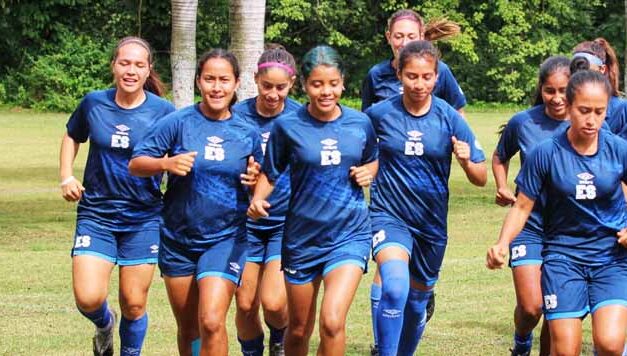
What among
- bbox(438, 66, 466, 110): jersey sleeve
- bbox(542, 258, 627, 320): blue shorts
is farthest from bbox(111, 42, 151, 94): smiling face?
A: bbox(542, 258, 627, 320): blue shorts

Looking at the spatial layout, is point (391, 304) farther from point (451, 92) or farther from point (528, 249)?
point (451, 92)

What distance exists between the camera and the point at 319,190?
754cm

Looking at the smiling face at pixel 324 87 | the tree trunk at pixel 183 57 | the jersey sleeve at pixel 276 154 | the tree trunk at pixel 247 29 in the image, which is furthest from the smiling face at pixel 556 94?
the tree trunk at pixel 183 57

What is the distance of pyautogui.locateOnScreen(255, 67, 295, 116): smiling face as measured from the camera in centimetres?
835

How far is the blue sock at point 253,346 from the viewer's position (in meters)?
8.68

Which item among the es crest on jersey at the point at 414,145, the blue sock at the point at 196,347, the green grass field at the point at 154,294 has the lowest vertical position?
Answer: the green grass field at the point at 154,294

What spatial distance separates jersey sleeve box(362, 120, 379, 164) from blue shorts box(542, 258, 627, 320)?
1.24 meters

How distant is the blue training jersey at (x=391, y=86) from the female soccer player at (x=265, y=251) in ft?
3.29

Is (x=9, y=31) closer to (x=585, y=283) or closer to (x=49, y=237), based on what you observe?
(x=49, y=237)

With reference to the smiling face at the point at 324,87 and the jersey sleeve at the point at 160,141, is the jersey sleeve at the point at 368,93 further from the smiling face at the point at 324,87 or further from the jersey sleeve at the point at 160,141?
the jersey sleeve at the point at 160,141

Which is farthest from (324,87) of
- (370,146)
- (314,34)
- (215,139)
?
(314,34)

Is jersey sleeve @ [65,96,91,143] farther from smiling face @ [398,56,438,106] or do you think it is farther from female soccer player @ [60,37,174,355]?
smiling face @ [398,56,438,106]

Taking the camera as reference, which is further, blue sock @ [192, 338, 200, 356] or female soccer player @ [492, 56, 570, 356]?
female soccer player @ [492, 56, 570, 356]

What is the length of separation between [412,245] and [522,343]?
3.61ft
